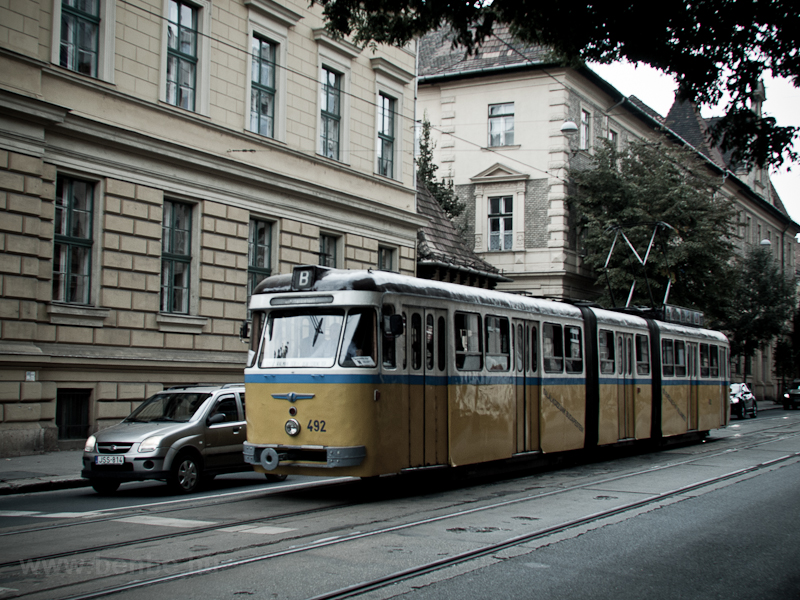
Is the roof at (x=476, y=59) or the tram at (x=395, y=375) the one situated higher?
the roof at (x=476, y=59)

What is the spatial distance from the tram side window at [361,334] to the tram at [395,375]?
0.5 inches

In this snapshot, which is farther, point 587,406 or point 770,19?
point 587,406

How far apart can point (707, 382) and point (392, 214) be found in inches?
395

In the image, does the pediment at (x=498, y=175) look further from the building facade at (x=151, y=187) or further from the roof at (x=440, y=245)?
the building facade at (x=151, y=187)

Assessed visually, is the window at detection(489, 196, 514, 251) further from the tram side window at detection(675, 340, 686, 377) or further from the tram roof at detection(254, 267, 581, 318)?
the tram roof at detection(254, 267, 581, 318)

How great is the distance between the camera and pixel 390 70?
2641 cm

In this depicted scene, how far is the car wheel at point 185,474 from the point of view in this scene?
12.4 m

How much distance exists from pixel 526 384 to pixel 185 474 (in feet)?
18.5

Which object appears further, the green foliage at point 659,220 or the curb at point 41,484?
the green foliage at point 659,220

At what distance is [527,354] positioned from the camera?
14.7 m

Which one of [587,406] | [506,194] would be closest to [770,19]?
[587,406]

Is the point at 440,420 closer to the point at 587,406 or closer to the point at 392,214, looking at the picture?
the point at 587,406

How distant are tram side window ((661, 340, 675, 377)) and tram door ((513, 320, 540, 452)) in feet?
22.6

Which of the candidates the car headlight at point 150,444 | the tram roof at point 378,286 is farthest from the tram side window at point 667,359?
the car headlight at point 150,444
